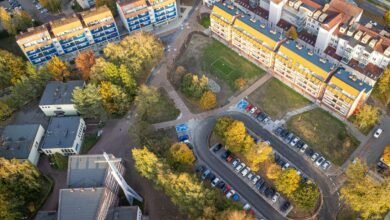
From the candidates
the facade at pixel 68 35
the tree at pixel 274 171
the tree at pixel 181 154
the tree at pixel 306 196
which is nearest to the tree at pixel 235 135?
the tree at pixel 274 171

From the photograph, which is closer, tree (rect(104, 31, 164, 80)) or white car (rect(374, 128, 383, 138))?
white car (rect(374, 128, 383, 138))

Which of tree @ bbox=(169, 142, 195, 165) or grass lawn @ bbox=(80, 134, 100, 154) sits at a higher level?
tree @ bbox=(169, 142, 195, 165)

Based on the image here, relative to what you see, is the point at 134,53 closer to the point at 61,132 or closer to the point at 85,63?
the point at 85,63

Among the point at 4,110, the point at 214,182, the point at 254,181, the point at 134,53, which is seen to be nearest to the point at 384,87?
the point at 254,181

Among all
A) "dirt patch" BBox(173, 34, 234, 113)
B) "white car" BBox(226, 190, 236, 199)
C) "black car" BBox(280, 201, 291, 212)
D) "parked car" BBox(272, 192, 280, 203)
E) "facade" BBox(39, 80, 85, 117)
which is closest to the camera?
"black car" BBox(280, 201, 291, 212)

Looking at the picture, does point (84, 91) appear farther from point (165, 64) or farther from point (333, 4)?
point (333, 4)

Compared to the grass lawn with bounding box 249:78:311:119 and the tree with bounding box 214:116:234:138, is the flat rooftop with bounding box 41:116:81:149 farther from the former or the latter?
the grass lawn with bounding box 249:78:311:119

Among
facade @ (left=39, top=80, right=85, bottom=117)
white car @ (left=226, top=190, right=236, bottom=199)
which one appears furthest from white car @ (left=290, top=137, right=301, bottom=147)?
facade @ (left=39, top=80, right=85, bottom=117)
